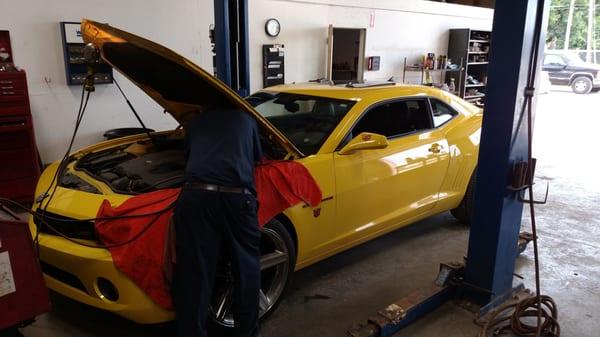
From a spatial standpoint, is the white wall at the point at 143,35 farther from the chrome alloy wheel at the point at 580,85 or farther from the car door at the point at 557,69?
the chrome alloy wheel at the point at 580,85

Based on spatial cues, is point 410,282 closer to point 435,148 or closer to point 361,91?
point 435,148

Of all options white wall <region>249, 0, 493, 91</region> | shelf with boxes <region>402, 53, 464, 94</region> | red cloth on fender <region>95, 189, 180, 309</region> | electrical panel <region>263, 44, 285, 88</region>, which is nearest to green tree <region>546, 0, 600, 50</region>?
white wall <region>249, 0, 493, 91</region>

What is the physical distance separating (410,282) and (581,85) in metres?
18.3

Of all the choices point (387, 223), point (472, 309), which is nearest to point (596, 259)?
point (472, 309)

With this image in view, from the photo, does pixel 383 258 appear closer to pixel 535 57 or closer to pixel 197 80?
pixel 535 57

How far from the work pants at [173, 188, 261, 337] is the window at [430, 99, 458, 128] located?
222 centimetres

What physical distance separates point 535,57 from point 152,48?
6.87ft

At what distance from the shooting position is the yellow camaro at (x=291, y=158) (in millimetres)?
2256

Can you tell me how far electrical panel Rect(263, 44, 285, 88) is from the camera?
23.9 feet

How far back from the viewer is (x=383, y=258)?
12.2ft

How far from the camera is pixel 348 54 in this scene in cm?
917

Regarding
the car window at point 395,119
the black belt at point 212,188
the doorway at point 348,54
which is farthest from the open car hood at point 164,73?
the doorway at point 348,54

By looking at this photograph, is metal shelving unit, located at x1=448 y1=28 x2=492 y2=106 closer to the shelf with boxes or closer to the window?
the shelf with boxes

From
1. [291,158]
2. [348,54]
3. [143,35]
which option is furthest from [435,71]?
[291,158]
